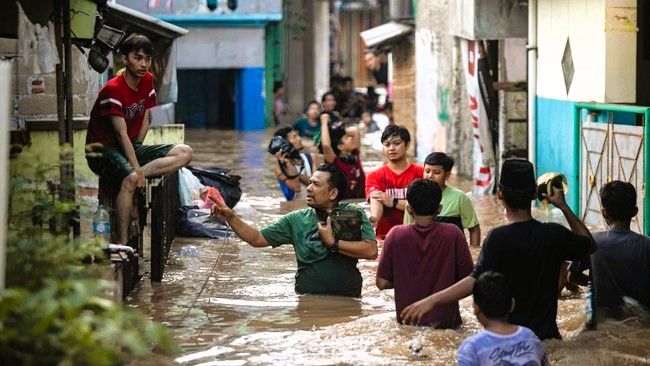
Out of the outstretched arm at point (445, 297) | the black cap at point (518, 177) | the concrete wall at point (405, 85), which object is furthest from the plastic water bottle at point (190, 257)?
the concrete wall at point (405, 85)

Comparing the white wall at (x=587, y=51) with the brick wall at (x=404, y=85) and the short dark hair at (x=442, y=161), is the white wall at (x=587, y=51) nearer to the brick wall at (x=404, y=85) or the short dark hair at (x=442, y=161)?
the short dark hair at (x=442, y=161)

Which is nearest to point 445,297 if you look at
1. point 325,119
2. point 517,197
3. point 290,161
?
point 517,197

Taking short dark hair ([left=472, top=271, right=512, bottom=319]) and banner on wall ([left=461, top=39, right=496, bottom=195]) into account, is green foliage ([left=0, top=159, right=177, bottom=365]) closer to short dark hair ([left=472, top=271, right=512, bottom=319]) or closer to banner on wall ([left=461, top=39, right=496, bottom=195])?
short dark hair ([left=472, top=271, right=512, bottom=319])

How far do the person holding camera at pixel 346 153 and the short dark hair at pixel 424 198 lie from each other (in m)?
7.81

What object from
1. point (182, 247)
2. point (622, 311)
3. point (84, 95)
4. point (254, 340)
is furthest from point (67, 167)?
point (84, 95)

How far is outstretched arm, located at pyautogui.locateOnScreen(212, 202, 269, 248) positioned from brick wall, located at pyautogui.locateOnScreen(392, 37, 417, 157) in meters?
18.1

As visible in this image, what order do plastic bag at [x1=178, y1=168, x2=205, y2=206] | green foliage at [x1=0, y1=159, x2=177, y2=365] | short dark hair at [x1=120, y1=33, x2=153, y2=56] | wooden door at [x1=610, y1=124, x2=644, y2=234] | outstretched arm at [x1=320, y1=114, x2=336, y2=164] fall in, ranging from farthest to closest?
outstretched arm at [x1=320, y1=114, x2=336, y2=164], plastic bag at [x1=178, y1=168, x2=205, y2=206], wooden door at [x1=610, y1=124, x2=644, y2=234], short dark hair at [x1=120, y1=33, x2=153, y2=56], green foliage at [x1=0, y1=159, x2=177, y2=365]

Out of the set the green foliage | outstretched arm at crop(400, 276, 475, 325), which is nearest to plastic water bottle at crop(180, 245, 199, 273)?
outstretched arm at crop(400, 276, 475, 325)

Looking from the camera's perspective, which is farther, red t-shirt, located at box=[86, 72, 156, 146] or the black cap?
red t-shirt, located at box=[86, 72, 156, 146]

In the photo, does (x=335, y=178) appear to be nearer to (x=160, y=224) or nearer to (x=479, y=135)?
(x=160, y=224)

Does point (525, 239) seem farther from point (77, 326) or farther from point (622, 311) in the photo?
point (77, 326)

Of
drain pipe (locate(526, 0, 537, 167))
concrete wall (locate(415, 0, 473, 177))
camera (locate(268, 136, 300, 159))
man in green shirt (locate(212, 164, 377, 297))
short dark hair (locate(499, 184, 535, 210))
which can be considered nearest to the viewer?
short dark hair (locate(499, 184, 535, 210))

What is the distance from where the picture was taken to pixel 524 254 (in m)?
7.66

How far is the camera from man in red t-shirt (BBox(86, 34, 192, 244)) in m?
11.2
